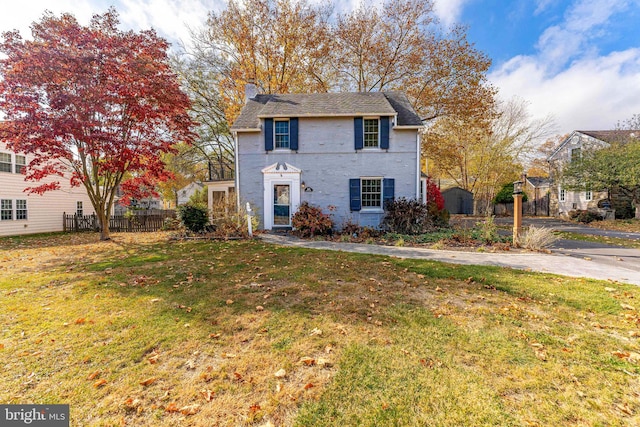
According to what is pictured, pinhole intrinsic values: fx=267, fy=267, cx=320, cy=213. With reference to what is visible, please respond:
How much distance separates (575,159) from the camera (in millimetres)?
18391

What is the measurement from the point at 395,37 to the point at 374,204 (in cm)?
1349

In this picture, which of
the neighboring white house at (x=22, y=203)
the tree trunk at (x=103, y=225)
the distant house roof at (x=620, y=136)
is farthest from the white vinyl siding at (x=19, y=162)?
the distant house roof at (x=620, y=136)

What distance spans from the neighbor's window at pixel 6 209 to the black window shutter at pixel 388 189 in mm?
19081

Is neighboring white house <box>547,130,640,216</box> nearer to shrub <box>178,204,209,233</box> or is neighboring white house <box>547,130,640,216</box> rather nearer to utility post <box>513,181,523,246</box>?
utility post <box>513,181,523,246</box>

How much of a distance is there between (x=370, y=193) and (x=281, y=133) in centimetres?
505

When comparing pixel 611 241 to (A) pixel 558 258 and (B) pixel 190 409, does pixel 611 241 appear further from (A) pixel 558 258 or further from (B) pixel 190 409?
(B) pixel 190 409

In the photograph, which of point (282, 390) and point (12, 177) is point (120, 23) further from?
point (282, 390)

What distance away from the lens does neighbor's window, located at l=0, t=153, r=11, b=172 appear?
528 inches

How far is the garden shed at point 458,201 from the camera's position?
25.9 m

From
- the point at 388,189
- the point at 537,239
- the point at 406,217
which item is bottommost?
the point at 537,239

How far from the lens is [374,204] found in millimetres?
12492

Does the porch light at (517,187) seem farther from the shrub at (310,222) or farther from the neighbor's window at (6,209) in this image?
the neighbor's window at (6,209)

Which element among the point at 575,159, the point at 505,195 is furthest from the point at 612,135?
the point at 505,195

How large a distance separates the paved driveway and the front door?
2957 mm
